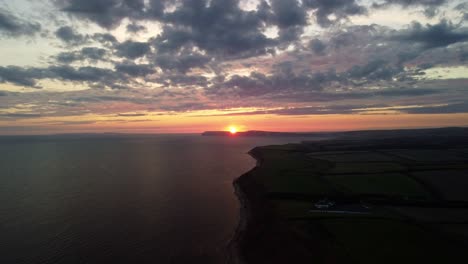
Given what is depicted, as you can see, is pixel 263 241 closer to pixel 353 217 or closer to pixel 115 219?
pixel 353 217

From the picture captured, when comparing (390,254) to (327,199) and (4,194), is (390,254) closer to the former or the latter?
(327,199)

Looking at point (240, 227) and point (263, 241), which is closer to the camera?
point (263, 241)

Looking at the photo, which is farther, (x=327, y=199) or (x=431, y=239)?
(x=327, y=199)

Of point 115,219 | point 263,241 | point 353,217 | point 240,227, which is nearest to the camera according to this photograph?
point 263,241

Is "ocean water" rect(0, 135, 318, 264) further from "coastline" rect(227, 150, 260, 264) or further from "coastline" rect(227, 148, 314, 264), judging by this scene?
"coastline" rect(227, 148, 314, 264)

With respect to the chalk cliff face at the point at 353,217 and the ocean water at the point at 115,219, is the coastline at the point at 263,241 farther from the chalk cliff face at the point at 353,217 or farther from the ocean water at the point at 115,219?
the ocean water at the point at 115,219

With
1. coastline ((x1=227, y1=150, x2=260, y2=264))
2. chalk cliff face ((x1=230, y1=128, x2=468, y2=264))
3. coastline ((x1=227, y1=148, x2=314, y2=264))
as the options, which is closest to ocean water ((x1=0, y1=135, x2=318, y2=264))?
coastline ((x1=227, y1=150, x2=260, y2=264))

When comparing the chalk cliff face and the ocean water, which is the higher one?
the chalk cliff face

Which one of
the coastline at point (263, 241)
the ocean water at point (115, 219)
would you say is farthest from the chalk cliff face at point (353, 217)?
the ocean water at point (115, 219)

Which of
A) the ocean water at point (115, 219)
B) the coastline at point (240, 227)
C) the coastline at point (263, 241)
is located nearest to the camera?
the coastline at point (263, 241)

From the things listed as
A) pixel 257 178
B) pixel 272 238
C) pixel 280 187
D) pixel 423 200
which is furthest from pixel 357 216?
pixel 257 178

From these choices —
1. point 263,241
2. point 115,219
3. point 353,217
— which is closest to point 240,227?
point 263,241
